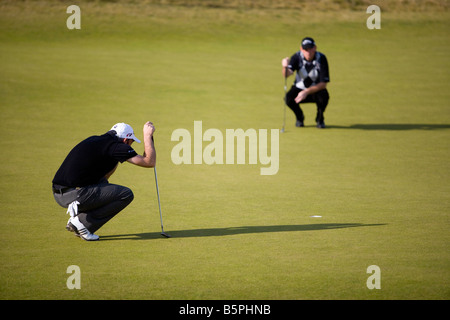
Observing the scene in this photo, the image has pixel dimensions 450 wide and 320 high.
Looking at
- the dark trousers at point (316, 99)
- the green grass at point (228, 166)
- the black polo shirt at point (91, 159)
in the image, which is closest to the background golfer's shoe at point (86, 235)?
the green grass at point (228, 166)

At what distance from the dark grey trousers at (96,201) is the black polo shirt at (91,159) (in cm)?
12

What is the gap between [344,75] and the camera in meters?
23.5

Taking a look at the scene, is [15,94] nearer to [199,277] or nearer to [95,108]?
[95,108]

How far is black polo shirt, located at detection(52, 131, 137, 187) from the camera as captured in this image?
762cm

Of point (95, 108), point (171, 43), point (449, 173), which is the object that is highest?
point (171, 43)

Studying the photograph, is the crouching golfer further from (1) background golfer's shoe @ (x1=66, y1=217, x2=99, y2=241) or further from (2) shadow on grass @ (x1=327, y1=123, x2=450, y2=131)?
(2) shadow on grass @ (x1=327, y1=123, x2=450, y2=131)

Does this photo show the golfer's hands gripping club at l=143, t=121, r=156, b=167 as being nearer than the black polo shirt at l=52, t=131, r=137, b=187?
No

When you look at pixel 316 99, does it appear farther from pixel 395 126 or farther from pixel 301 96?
pixel 395 126

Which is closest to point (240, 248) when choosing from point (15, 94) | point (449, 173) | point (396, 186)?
point (396, 186)

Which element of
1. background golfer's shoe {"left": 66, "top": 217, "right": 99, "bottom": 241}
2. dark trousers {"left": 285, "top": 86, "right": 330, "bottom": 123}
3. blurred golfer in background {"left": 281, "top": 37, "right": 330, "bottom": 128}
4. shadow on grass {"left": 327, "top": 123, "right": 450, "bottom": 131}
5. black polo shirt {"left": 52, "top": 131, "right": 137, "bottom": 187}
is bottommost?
background golfer's shoe {"left": 66, "top": 217, "right": 99, "bottom": 241}

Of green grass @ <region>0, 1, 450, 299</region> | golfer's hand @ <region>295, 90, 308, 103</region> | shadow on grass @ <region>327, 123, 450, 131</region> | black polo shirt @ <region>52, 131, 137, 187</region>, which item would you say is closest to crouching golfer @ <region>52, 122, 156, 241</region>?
black polo shirt @ <region>52, 131, 137, 187</region>

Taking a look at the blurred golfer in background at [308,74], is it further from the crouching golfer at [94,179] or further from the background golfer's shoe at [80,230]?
the background golfer's shoe at [80,230]

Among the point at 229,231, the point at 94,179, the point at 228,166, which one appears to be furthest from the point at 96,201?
the point at 228,166

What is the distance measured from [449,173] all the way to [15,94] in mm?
12747
